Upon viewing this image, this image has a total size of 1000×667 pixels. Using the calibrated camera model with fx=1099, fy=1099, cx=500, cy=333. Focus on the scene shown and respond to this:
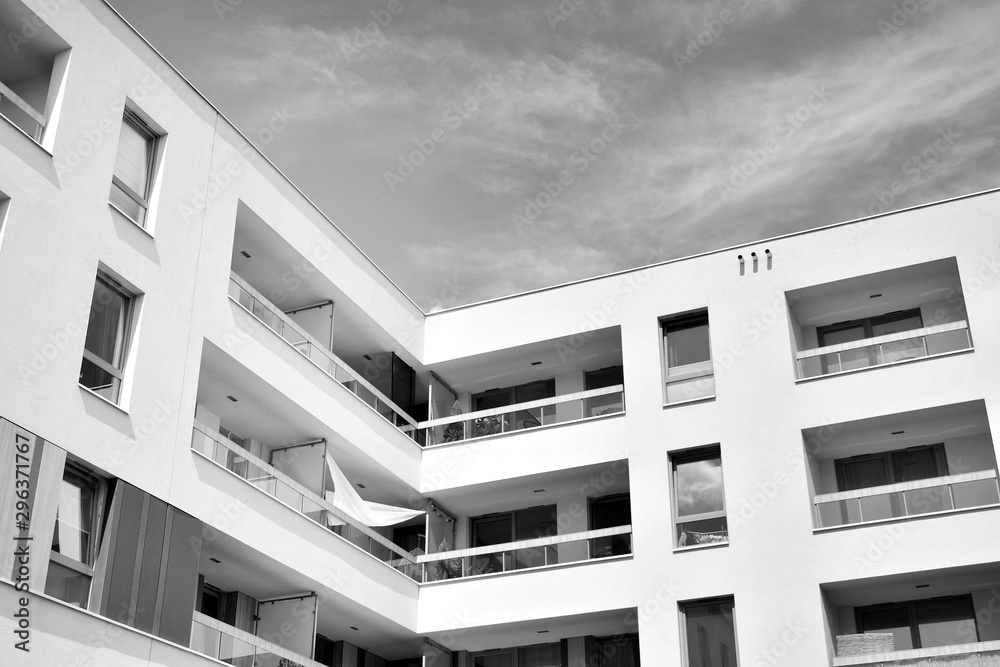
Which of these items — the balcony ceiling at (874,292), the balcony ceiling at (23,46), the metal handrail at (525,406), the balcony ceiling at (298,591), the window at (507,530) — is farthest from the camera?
the metal handrail at (525,406)

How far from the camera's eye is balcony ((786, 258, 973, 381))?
23.0 meters

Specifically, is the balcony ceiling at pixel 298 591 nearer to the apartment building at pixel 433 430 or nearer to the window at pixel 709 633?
the apartment building at pixel 433 430

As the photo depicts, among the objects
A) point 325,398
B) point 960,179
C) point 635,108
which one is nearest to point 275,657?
point 325,398

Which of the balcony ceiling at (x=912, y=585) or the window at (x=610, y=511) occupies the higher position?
the window at (x=610, y=511)

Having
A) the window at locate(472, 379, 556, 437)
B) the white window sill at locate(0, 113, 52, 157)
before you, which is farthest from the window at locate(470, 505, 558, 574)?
the white window sill at locate(0, 113, 52, 157)

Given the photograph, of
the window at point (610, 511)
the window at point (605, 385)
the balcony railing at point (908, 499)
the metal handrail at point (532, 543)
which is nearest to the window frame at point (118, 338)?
the metal handrail at point (532, 543)

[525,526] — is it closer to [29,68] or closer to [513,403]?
[513,403]

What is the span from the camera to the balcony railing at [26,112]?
16375 millimetres

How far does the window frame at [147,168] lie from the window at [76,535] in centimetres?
447

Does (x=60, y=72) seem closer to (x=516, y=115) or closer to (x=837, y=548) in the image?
(x=516, y=115)

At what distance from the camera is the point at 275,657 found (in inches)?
789

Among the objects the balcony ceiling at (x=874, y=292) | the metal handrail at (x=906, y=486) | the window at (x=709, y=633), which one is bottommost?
the window at (x=709, y=633)

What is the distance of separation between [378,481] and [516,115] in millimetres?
9130

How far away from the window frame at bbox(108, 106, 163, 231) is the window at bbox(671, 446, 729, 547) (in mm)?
12152
